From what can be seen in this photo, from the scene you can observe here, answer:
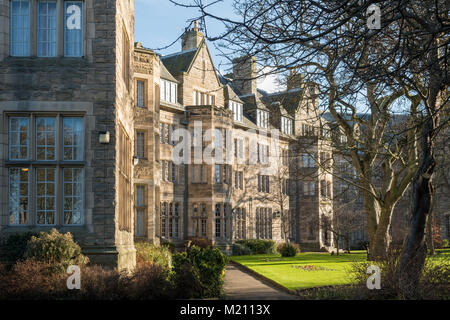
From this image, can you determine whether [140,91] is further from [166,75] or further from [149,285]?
[149,285]

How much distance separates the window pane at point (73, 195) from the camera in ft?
40.9

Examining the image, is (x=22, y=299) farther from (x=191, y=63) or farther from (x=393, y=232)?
(x=393, y=232)

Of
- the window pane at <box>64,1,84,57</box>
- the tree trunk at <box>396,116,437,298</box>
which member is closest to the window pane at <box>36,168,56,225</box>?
the window pane at <box>64,1,84,57</box>

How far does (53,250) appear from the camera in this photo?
11078 millimetres

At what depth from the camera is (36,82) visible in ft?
41.4

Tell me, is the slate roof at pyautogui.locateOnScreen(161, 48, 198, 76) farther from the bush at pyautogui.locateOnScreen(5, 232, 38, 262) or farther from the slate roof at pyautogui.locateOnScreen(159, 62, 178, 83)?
the bush at pyautogui.locateOnScreen(5, 232, 38, 262)

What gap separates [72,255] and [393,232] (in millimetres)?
43013

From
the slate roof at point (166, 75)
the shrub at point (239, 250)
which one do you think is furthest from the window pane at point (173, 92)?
the shrub at point (239, 250)

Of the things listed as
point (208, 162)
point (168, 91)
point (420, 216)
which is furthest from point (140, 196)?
point (420, 216)

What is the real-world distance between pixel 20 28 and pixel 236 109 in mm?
28127

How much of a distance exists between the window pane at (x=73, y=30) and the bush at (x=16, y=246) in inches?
172

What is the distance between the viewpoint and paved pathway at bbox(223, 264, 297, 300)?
43.7ft

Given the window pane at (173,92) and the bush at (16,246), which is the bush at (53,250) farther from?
the window pane at (173,92)
